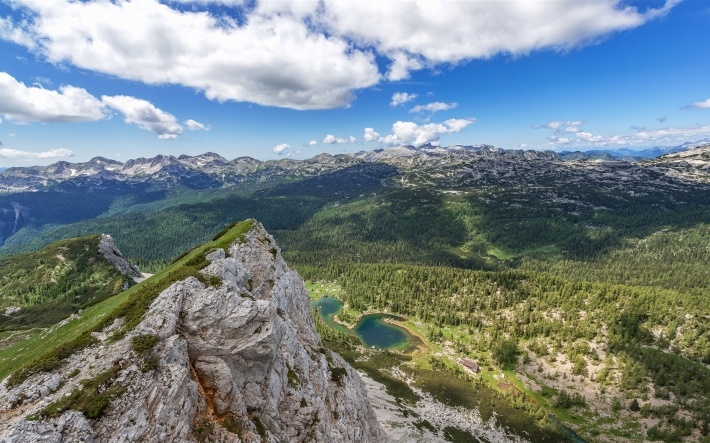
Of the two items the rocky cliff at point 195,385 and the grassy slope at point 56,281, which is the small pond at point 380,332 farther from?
the rocky cliff at point 195,385

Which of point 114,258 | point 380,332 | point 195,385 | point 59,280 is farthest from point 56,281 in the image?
point 195,385

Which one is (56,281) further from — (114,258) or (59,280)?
(114,258)

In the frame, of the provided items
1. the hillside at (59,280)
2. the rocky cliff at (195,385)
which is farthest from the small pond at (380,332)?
the rocky cliff at (195,385)

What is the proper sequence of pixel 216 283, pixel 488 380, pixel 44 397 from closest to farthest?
pixel 44 397, pixel 216 283, pixel 488 380

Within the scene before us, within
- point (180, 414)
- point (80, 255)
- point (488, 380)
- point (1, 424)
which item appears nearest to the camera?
point (1, 424)

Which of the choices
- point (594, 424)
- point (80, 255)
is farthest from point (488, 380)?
point (80, 255)

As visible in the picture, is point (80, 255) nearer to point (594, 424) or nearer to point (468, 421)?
point (468, 421)

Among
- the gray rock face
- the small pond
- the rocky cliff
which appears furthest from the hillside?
the rocky cliff

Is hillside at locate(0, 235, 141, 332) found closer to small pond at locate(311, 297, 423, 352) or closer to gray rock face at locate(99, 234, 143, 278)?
gray rock face at locate(99, 234, 143, 278)

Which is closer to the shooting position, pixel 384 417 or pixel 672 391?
pixel 384 417
